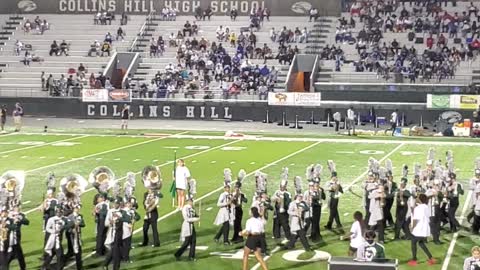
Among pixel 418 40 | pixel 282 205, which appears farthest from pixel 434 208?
pixel 418 40

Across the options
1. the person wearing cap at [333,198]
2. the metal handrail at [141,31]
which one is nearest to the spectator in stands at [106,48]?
the metal handrail at [141,31]

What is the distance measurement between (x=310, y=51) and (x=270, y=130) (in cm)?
1138

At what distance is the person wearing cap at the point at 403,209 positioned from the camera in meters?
17.4

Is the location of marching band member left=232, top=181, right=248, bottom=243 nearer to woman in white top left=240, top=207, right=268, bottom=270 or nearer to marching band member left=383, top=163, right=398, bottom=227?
woman in white top left=240, top=207, right=268, bottom=270

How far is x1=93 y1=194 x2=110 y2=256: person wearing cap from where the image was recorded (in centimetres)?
1574

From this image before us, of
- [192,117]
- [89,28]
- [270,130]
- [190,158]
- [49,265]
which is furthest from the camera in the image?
[89,28]

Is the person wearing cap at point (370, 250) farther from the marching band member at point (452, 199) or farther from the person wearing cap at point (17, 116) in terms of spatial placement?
the person wearing cap at point (17, 116)

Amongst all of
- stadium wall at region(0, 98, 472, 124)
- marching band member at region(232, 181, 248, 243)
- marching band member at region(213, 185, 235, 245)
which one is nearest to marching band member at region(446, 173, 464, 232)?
marching band member at region(232, 181, 248, 243)

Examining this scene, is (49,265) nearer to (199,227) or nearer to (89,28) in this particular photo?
(199,227)

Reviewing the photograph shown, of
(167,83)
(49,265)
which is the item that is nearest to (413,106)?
(167,83)

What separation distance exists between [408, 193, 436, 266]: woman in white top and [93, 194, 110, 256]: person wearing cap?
5589mm

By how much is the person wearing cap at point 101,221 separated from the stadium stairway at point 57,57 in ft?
112

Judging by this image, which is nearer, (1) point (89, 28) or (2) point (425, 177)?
(2) point (425, 177)

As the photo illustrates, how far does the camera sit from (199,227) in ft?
61.8
